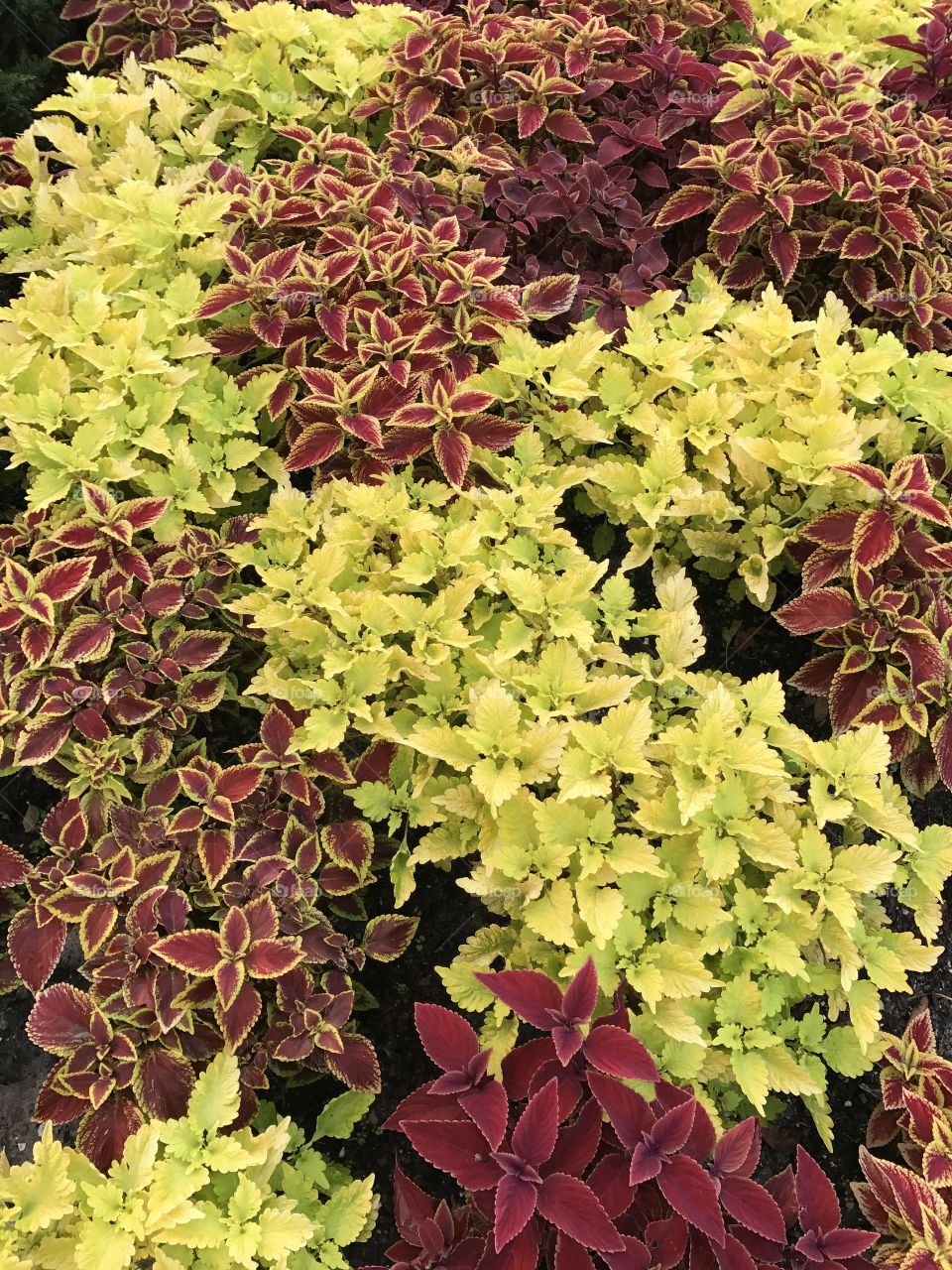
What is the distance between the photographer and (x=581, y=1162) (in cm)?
150

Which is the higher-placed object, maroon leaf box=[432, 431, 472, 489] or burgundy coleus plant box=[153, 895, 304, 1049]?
maroon leaf box=[432, 431, 472, 489]

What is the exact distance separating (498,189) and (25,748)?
2046 mm

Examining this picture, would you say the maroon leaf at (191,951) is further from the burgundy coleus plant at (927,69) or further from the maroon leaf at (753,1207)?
the burgundy coleus plant at (927,69)

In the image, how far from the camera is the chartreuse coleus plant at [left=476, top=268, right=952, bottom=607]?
2.27m

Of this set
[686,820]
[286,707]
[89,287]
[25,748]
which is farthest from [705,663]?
[89,287]

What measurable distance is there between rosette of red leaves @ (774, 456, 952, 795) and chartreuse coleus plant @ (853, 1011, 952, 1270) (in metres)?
0.56

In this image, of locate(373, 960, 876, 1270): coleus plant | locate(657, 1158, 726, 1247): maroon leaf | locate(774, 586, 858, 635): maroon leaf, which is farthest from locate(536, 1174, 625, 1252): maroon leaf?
locate(774, 586, 858, 635): maroon leaf

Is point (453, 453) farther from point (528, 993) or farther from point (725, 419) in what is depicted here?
point (528, 993)

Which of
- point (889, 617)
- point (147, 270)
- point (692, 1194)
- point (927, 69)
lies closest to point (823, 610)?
point (889, 617)

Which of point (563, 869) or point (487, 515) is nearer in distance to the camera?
point (563, 869)

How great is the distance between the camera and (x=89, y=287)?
2.51 m

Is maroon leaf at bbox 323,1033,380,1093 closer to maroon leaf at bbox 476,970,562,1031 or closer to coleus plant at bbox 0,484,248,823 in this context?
maroon leaf at bbox 476,970,562,1031

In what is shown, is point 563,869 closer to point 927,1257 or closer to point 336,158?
point 927,1257

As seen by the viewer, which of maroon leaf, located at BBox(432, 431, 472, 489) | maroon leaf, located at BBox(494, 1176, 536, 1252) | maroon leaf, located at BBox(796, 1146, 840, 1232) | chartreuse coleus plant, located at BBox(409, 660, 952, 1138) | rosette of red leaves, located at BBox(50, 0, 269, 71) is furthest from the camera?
rosette of red leaves, located at BBox(50, 0, 269, 71)
